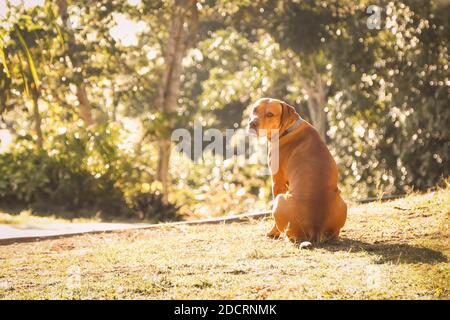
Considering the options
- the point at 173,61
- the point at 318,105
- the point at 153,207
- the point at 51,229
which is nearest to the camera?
the point at 51,229

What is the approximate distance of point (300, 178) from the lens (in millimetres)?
6145

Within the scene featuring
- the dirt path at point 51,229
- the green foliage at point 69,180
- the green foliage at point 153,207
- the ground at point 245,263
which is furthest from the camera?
the green foliage at point 69,180

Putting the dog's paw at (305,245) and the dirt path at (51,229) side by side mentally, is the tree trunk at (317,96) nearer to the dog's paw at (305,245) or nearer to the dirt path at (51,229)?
the dirt path at (51,229)

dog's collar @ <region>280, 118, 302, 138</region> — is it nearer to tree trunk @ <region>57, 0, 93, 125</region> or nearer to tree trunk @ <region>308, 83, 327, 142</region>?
tree trunk @ <region>57, 0, 93, 125</region>

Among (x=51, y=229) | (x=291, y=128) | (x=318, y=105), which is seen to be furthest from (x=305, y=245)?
(x=318, y=105)

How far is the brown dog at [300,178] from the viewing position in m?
6.07

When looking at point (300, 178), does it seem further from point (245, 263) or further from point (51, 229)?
point (51, 229)

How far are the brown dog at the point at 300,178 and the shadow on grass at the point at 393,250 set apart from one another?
0.55ft

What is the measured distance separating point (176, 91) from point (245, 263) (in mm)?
10169

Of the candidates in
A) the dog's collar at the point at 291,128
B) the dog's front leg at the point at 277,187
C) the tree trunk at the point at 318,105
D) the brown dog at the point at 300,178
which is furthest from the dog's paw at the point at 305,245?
the tree trunk at the point at 318,105

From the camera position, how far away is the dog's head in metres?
6.45

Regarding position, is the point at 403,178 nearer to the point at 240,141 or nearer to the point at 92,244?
the point at 92,244

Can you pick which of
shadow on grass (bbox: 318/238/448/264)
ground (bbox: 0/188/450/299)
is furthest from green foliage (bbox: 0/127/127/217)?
shadow on grass (bbox: 318/238/448/264)

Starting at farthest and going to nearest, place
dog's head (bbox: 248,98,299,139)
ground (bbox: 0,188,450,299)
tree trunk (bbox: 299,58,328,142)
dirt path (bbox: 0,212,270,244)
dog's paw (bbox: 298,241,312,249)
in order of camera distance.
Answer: tree trunk (bbox: 299,58,328,142)
dirt path (bbox: 0,212,270,244)
dog's head (bbox: 248,98,299,139)
dog's paw (bbox: 298,241,312,249)
ground (bbox: 0,188,450,299)
